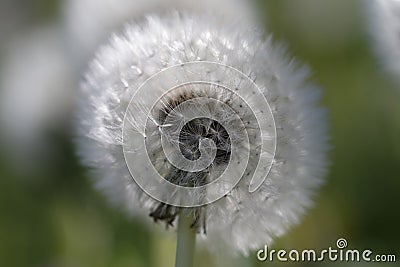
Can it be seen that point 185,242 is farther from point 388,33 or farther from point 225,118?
point 388,33

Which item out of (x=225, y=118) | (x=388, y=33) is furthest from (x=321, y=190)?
(x=225, y=118)

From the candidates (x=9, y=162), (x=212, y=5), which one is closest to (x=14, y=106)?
(x=9, y=162)

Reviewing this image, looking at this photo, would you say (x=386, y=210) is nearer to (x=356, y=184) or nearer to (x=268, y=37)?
(x=356, y=184)

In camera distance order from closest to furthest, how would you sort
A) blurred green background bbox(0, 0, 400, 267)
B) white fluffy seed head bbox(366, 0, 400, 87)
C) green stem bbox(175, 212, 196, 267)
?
green stem bbox(175, 212, 196, 267)
white fluffy seed head bbox(366, 0, 400, 87)
blurred green background bbox(0, 0, 400, 267)

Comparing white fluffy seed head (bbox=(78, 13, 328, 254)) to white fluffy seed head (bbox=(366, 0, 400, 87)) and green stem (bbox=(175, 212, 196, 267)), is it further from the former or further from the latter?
white fluffy seed head (bbox=(366, 0, 400, 87))

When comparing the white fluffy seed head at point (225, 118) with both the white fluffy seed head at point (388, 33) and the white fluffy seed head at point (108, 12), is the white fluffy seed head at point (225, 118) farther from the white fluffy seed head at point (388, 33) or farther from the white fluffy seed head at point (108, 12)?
the white fluffy seed head at point (108, 12)

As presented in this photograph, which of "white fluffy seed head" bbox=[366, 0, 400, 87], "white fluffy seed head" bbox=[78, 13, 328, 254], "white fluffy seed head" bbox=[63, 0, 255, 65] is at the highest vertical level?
"white fluffy seed head" bbox=[63, 0, 255, 65]

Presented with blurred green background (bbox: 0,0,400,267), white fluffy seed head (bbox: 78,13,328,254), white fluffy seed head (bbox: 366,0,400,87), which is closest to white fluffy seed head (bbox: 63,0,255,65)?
blurred green background (bbox: 0,0,400,267)
